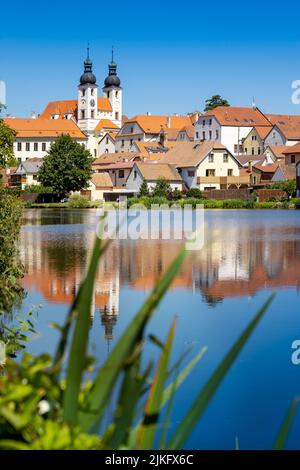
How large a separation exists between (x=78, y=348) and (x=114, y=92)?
5987 inches

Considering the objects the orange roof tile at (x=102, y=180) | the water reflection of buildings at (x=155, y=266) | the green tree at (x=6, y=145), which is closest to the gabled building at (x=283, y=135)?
the orange roof tile at (x=102, y=180)


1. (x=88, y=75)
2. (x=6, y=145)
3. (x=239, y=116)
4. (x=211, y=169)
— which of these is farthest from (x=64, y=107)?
(x=6, y=145)

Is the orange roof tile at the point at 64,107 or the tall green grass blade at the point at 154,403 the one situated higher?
the orange roof tile at the point at 64,107

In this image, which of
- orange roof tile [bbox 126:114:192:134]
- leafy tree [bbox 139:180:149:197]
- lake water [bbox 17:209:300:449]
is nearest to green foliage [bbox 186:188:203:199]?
leafy tree [bbox 139:180:149:197]

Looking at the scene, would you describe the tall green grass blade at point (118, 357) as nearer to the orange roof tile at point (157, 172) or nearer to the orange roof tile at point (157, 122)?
the orange roof tile at point (157, 172)

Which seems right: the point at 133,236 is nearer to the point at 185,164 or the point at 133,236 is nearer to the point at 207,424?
the point at 207,424

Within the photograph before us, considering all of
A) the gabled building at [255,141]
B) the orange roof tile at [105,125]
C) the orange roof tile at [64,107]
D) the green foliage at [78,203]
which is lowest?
the green foliage at [78,203]

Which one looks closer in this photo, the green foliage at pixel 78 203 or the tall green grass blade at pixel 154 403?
the tall green grass blade at pixel 154 403

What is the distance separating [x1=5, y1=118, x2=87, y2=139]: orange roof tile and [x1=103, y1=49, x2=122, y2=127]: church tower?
1930 centimetres

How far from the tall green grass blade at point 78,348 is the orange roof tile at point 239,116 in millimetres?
105754

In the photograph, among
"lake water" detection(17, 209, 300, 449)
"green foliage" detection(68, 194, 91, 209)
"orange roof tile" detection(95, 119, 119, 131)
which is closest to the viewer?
"lake water" detection(17, 209, 300, 449)

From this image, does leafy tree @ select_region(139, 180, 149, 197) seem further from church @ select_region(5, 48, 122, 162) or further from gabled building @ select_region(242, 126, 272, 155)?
church @ select_region(5, 48, 122, 162)

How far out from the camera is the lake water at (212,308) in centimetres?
798

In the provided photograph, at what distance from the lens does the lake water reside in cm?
798
